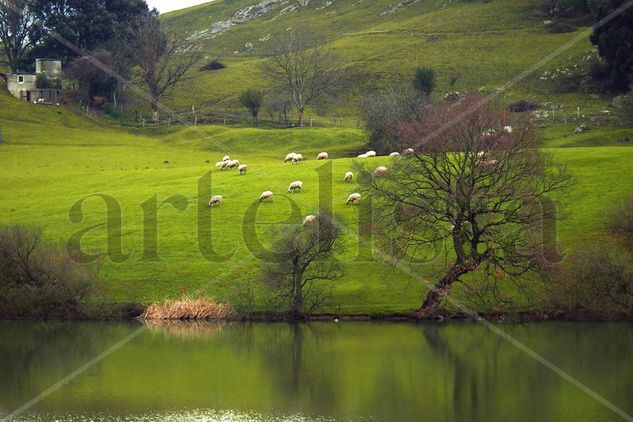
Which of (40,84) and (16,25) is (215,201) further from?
(16,25)

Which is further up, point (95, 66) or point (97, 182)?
point (95, 66)

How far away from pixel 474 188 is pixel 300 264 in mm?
9173

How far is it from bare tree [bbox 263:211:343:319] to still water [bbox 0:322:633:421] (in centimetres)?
171

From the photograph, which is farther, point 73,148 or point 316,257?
point 73,148


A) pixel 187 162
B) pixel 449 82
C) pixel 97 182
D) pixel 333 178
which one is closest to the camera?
pixel 333 178

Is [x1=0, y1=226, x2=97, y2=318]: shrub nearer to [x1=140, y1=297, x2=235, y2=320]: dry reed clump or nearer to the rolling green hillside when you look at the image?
[x1=140, y1=297, x2=235, y2=320]: dry reed clump

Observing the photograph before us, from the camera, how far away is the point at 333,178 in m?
64.8

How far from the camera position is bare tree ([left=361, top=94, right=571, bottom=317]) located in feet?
150

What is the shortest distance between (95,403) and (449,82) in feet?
309

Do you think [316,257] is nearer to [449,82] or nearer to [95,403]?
[95,403]

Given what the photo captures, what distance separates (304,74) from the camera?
11362cm

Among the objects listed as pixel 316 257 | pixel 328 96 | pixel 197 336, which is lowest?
pixel 197 336

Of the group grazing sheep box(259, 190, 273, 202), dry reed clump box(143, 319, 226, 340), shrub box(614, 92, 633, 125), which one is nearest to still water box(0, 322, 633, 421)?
dry reed clump box(143, 319, 226, 340)

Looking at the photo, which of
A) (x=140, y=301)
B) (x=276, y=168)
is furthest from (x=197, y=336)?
(x=276, y=168)
